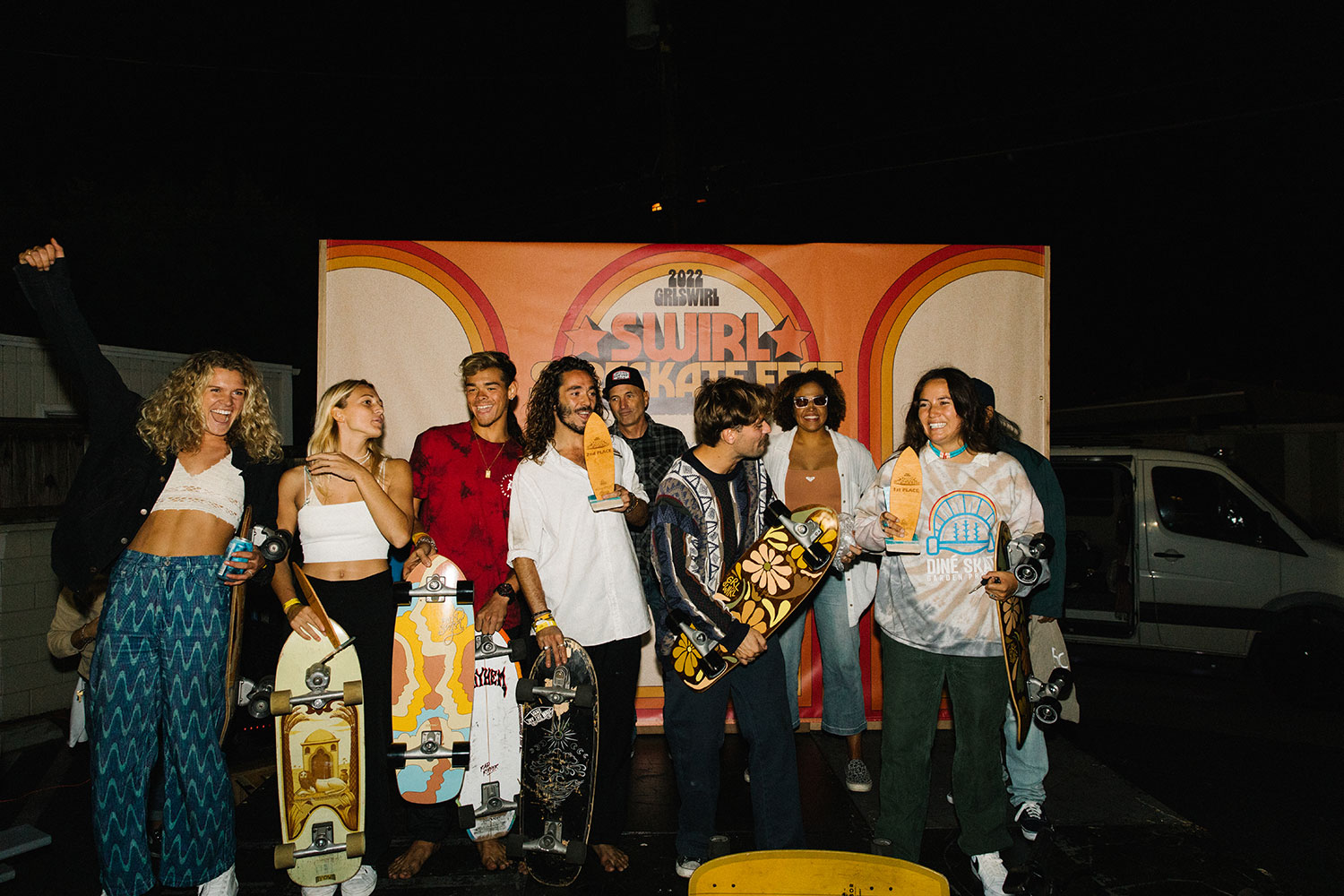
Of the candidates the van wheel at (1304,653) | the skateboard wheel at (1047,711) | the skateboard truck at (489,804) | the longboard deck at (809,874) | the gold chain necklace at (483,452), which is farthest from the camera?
the van wheel at (1304,653)

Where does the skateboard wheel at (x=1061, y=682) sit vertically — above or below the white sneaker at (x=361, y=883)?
above

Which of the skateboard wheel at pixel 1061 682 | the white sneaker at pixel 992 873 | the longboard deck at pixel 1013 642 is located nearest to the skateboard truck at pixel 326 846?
the white sneaker at pixel 992 873

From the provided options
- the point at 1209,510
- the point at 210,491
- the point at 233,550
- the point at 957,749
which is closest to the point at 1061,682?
the point at 957,749

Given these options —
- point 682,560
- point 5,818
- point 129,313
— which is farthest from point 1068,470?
point 129,313

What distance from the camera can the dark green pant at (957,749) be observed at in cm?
257

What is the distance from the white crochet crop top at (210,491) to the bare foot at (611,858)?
6.40 feet

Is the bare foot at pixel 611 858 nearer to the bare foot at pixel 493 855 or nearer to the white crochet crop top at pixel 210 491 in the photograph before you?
the bare foot at pixel 493 855

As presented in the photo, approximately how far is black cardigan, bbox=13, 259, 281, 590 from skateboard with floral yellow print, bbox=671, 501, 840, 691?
2045mm

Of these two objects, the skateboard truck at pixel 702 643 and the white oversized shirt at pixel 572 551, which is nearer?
the skateboard truck at pixel 702 643

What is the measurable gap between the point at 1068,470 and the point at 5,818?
7947 mm

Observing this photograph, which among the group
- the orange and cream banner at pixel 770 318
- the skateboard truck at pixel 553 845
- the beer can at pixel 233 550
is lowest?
the skateboard truck at pixel 553 845

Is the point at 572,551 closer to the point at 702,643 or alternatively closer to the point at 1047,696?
the point at 702,643

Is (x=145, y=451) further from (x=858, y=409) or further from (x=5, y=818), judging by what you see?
(x=858, y=409)

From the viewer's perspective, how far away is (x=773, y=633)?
2.64m
